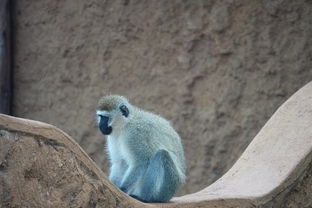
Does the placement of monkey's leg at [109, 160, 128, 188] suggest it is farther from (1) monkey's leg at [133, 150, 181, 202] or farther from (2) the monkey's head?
(1) monkey's leg at [133, 150, 181, 202]

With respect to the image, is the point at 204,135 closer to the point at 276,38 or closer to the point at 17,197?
the point at 276,38

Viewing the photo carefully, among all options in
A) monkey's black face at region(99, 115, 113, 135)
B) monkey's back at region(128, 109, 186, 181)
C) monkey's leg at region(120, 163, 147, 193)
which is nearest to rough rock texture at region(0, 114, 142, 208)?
monkey's leg at region(120, 163, 147, 193)

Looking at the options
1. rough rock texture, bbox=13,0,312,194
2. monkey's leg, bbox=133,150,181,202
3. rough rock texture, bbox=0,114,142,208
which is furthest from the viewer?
rough rock texture, bbox=13,0,312,194

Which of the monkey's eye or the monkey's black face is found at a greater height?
the monkey's eye

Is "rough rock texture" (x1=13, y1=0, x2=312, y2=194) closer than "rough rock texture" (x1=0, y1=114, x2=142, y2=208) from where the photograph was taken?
No

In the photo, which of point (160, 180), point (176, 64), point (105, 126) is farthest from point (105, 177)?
point (176, 64)

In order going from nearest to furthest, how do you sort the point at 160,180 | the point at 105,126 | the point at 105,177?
1. the point at 105,177
2. the point at 160,180
3. the point at 105,126

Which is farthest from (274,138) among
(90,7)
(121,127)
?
(90,7)

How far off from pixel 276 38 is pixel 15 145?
213 inches

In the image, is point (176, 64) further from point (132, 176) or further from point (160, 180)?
point (160, 180)

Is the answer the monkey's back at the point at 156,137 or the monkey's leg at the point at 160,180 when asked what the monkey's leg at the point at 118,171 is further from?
the monkey's leg at the point at 160,180

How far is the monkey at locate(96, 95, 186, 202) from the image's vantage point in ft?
20.0

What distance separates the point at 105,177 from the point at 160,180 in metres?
1.16

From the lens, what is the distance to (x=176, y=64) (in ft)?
31.6
